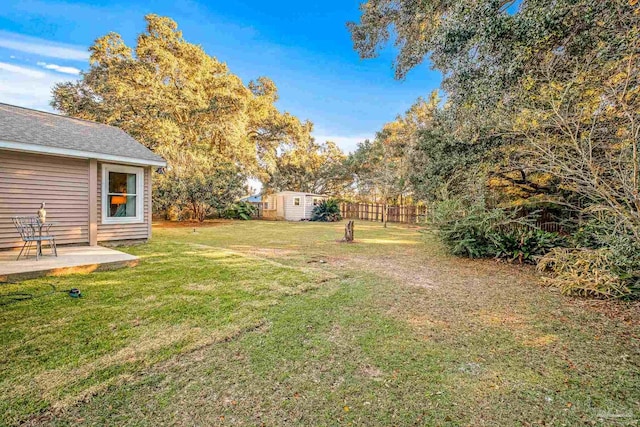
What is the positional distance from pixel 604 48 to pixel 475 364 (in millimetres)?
3440

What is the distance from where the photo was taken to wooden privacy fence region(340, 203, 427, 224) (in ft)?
63.4

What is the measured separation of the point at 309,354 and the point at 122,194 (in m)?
7.03

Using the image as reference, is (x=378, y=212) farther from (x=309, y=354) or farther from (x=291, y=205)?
(x=309, y=354)

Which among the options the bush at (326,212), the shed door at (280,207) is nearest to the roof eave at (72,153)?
the bush at (326,212)

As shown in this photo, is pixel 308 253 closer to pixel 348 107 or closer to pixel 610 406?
pixel 610 406

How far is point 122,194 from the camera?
7301 mm

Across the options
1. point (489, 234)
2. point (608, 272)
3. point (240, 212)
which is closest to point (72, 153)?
point (489, 234)

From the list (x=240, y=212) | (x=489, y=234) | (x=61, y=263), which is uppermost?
(x=240, y=212)

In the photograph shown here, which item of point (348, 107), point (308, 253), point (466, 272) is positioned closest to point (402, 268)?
point (466, 272)

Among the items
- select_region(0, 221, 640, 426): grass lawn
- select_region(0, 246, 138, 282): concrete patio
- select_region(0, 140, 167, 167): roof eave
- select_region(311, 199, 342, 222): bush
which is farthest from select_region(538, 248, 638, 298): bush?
select_region(311, 199, 342, 222): bush

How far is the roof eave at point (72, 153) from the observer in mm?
5508

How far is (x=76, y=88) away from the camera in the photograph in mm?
13430

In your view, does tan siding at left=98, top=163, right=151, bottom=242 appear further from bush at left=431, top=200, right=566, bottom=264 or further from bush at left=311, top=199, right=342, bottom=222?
bush at left=311, top=199, right=342, bottom=222

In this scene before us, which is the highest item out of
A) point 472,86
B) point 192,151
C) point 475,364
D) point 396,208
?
point 192,151
